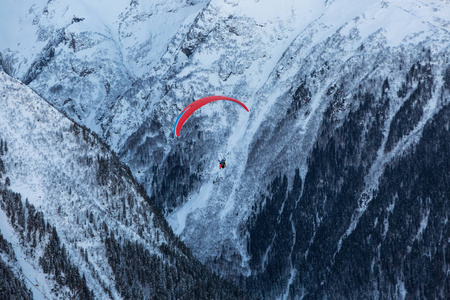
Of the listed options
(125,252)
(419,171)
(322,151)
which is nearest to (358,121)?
(322,151)

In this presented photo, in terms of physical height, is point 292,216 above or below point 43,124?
below

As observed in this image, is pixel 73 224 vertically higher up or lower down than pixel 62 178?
lower down

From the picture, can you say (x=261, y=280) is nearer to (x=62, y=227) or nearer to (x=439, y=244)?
(x=439, y=244)

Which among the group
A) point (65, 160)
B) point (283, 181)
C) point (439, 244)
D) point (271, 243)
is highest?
point (65, 160)

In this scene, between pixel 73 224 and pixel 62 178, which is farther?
pixel 62 178

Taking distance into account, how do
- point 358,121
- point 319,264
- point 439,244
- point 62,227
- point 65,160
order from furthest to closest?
point 358,121 < point 319,264 < point 439,244 < point 65,160 < point 62,227

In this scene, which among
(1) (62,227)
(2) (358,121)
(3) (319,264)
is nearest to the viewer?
(1) (62,227)

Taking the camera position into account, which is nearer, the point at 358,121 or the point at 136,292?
the point at 136,292

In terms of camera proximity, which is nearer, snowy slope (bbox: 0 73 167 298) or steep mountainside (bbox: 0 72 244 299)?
steep mountainside (bbox: 0 72 244 299)
